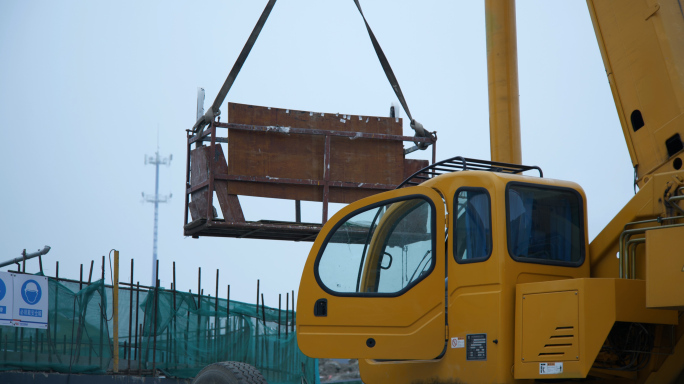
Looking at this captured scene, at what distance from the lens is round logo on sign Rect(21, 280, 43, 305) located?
1188cm

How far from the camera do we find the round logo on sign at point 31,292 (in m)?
11.9

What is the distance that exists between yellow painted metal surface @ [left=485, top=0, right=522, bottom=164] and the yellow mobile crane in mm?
2185

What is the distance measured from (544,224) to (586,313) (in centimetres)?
110

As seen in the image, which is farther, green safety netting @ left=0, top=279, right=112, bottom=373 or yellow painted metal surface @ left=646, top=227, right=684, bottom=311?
green safety netting @ left=0, top=279, right=112, bottom=373

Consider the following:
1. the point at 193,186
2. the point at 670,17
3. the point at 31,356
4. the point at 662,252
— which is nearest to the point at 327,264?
the point at 662,252

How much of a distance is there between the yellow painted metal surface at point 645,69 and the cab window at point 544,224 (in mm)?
674

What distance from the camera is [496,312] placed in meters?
6.00

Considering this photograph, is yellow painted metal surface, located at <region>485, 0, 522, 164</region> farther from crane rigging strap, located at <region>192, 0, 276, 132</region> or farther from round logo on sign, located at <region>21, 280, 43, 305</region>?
round logo on sign, located at <region>21, 280, 43, 305</region>

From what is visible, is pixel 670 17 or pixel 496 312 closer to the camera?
pixel 496 312

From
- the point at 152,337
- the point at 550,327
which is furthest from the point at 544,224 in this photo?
the point at 152,337

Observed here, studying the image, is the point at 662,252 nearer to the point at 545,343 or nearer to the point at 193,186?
the point at 545,343

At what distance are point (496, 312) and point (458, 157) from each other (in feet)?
4.82

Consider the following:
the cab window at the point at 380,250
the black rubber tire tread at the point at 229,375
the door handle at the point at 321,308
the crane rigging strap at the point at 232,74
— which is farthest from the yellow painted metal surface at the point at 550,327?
the crane rigging strap at the point at 232,74

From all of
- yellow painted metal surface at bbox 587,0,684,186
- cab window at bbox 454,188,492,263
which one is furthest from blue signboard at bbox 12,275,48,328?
yellow painted metal surface at bbox 587,0,684,186
